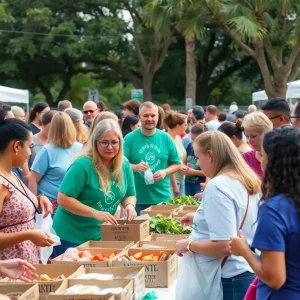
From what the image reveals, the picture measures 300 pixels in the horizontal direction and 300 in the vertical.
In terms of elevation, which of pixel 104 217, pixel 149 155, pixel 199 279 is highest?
pixel 149 155

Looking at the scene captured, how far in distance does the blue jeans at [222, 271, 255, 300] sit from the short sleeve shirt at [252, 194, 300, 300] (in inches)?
35.2

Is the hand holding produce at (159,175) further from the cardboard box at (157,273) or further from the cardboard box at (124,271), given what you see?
the cardboard box at (124,271)

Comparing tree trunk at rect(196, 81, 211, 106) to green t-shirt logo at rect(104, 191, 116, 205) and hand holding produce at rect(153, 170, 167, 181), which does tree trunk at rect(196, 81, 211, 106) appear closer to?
hand holding produce at rect(153, 170, 167, 181)

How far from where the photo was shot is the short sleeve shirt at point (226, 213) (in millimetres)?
3656

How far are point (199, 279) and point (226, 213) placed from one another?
479 millimetres

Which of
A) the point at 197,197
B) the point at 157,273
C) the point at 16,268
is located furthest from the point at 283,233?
the point at 197,197

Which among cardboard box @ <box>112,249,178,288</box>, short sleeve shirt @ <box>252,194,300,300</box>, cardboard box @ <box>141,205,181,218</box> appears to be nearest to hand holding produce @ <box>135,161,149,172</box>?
cardboard box @ <box>141,205,181,218</box>

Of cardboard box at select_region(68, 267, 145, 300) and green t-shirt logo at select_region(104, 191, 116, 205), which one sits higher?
green t-shirt logo at select_region(104, 191, 116, 205)

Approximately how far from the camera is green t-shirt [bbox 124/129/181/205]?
7.47m

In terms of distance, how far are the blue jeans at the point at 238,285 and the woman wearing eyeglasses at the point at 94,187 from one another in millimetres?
1514

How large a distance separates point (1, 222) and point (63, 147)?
2.60 metres

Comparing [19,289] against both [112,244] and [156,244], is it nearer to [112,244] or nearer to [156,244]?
[112,244]

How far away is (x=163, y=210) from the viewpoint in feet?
22.0

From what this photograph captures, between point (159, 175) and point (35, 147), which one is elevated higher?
point (35, 147)
